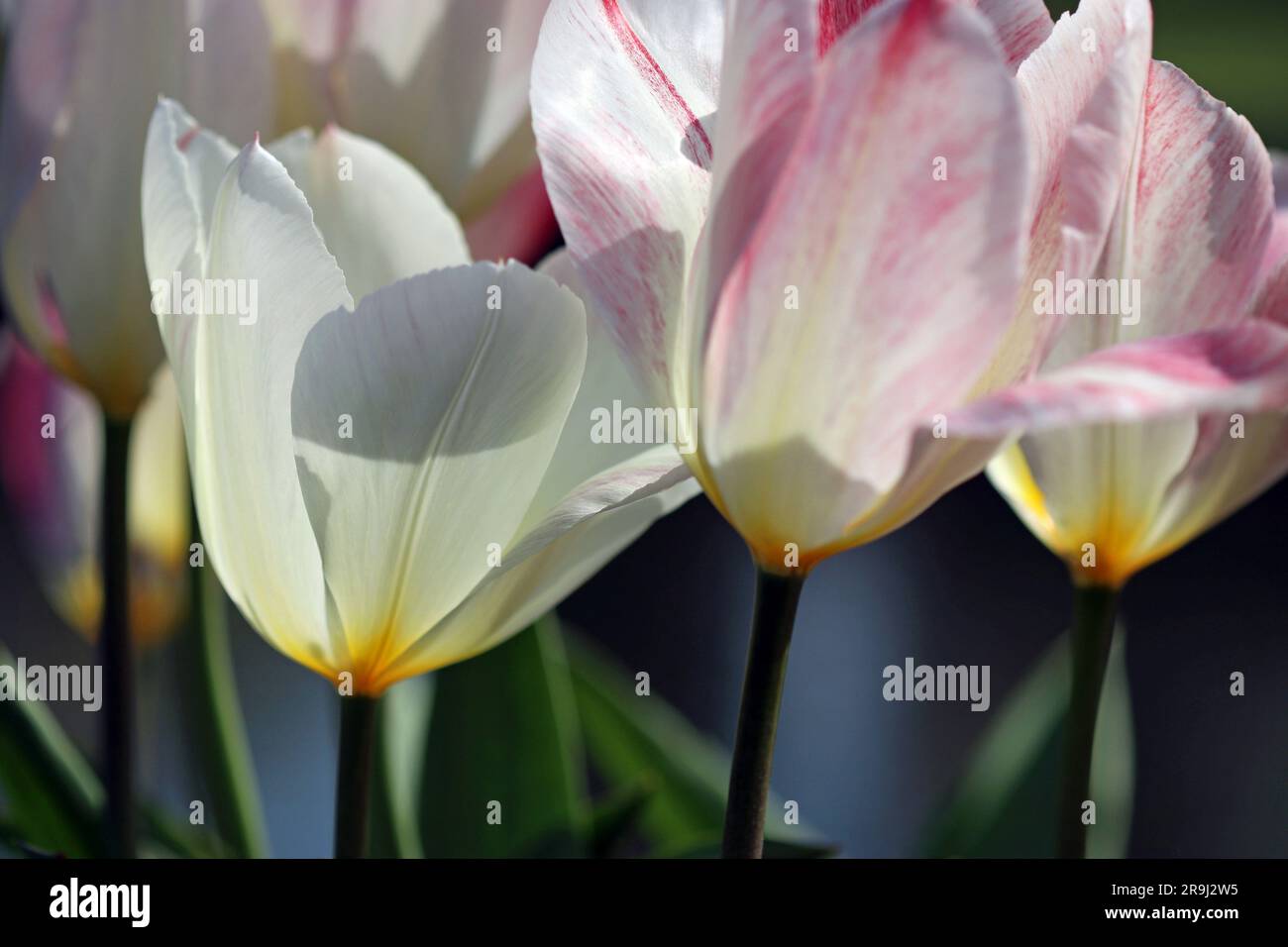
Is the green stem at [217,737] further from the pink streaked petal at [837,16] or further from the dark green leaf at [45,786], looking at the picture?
the pink streaked petal at [837,16]

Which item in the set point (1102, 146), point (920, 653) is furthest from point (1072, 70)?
point (920, 653)

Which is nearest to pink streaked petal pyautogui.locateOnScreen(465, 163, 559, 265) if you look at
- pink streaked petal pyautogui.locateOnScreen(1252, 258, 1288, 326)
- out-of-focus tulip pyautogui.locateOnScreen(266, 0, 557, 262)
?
out-of-focus tulip pyautogui.locateOnScreen(266, 0, 557, 262)

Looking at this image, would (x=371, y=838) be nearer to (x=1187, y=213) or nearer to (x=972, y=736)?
(x=1187, y=213)

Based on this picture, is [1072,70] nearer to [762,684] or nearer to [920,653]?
[762,684]

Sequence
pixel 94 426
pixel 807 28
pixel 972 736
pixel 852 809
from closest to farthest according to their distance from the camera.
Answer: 1. pixel 807 28
2. pixel 94 426
3. pixel 852 809
4. pixel 972 736
